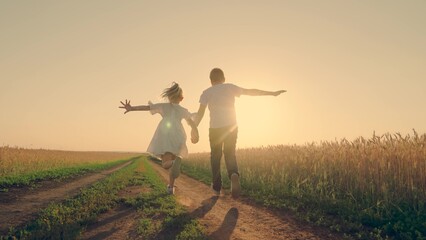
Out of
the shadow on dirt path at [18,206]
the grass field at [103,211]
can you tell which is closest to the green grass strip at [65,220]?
the grass field at [103,211]

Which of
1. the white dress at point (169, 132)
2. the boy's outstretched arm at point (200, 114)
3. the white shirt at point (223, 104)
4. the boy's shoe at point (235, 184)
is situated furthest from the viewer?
the boy's outstretched arm at point (200, 114)

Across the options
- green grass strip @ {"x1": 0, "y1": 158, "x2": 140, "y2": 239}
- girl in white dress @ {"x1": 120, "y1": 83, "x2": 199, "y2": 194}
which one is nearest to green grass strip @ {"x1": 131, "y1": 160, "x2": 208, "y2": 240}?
green grass strip @ {"x1": 0, "y1": 158, "x2": 140, "y2": 239}

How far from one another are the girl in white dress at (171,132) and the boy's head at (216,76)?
39.7 inches

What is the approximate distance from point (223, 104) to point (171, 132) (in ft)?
5.51

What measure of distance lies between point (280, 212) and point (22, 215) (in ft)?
19.3

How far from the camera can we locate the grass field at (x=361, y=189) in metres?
6.76

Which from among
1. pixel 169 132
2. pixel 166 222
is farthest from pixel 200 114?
pixel 166 222

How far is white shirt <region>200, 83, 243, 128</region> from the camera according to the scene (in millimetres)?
9305

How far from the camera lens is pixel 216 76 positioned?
9648 millimetres

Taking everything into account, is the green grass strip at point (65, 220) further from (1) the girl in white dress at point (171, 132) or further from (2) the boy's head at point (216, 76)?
(2) the boy's head at point (216, 76)

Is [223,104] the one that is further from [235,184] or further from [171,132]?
[235,184]

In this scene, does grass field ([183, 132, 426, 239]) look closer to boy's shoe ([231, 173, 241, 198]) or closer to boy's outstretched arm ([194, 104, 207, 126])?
boy's shoe ([231, 173, 241, 198])

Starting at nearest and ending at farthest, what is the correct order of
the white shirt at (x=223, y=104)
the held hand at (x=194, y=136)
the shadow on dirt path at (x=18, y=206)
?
the shadow on dirt path at (x=18, y=206)
the white shirt at (x=223, y=104)
the held hand at (x=194, y=136)

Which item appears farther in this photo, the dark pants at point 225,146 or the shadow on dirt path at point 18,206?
the dark pants at point 225,146
